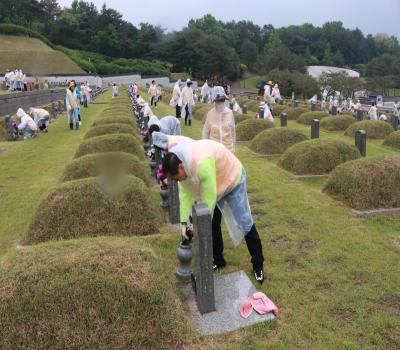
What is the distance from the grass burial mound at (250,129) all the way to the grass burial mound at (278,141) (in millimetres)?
2084

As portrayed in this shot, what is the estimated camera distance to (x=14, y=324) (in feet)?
10.2

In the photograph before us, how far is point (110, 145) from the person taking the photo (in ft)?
26.8

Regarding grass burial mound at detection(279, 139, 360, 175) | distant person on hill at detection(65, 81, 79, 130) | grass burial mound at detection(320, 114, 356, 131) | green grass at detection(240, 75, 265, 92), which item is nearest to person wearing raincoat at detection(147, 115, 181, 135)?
grass burial mound at detection(279, 139, 360, 175)

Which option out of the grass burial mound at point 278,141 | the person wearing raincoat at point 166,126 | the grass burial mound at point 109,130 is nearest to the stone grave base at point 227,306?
the person wearing raincoat at point 166,126

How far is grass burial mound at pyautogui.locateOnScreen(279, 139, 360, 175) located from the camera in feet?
28.1

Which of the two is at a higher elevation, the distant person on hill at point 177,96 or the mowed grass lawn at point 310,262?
the distant person on hill at point 177,96

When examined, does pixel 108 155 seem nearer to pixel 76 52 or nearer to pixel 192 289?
pixel 192 289

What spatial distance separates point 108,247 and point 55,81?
4716cm

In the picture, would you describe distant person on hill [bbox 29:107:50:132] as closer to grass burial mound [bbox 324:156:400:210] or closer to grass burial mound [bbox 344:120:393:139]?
grass burial mound [bbox 344:120:393:139]

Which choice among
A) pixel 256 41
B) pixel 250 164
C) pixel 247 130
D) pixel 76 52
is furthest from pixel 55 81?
pixel 256 41

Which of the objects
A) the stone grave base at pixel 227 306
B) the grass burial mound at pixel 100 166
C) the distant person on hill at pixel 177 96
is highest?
the distant person on hill at pixel 177 96

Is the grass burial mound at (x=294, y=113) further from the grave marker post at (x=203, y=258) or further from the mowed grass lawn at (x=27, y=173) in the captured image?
the grave marker post at (x=203, y=258)

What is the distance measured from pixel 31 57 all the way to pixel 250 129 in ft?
161

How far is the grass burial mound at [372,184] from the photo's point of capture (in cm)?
635
